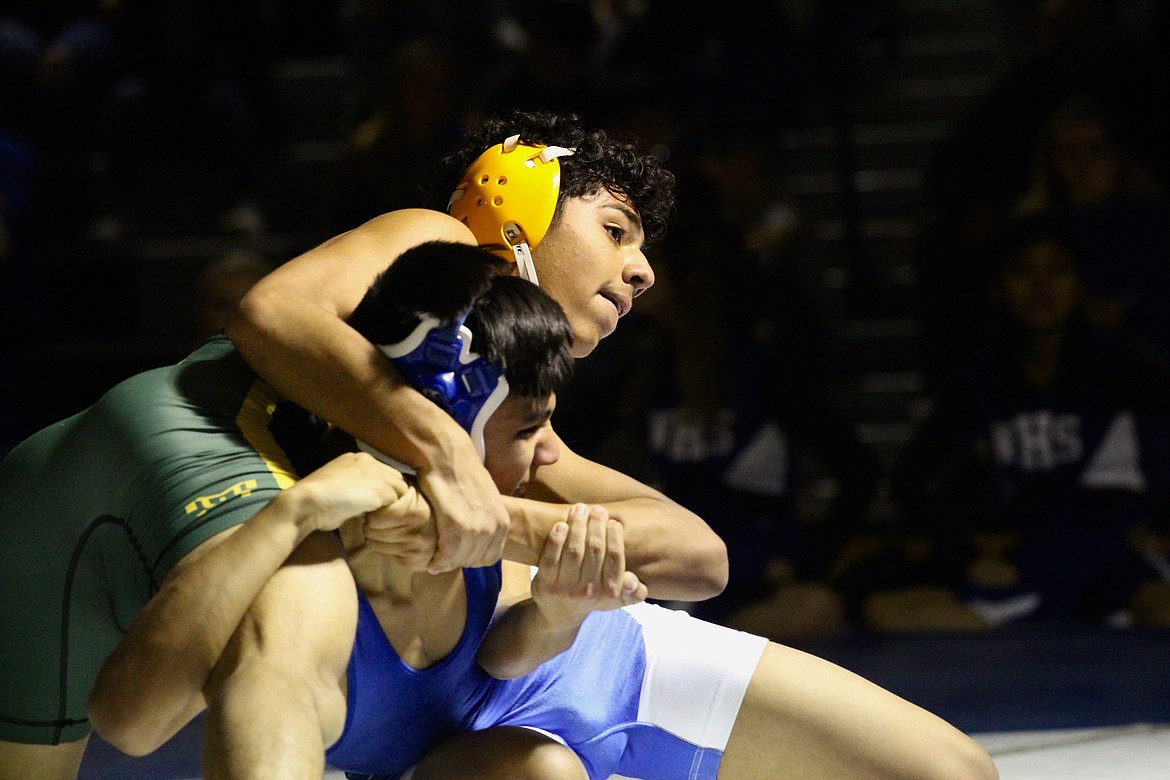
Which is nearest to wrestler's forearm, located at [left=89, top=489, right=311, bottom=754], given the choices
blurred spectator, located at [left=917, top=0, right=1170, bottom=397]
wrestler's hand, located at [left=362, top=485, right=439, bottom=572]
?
wrestler's hand, located at [left=362, top=485, right=439, bottom=572]

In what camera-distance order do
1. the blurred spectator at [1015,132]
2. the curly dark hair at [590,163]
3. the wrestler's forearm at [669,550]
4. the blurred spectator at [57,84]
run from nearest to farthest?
the wrestler's forearm at [669,550] < the curly dark hair at [590,163] < the blurred spectator at [1015,132] < the blurred spectator at [57,84]

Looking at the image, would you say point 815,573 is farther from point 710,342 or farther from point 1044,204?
point 1044,204

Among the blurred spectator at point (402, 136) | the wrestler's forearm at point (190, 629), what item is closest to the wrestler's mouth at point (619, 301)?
the wrestler's forearm at point (190, 629)

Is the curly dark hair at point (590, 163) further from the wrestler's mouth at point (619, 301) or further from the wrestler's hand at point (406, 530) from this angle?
the wrestler's hand at point (406, 530)

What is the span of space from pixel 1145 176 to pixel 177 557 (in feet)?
12.7

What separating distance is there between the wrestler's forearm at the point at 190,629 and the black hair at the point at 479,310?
12.4 inches

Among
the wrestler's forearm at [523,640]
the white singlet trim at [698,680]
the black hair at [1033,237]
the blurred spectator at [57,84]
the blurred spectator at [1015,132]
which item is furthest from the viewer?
the blurred spectator at [57,84]

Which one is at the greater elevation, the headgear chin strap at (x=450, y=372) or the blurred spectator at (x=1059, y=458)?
the headgear chin strap at (x=450, y=372)

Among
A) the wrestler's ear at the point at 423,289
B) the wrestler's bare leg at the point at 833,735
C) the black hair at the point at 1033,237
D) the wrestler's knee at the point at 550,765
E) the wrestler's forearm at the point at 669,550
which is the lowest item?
the wrestler's bare leg at the point at 833,735

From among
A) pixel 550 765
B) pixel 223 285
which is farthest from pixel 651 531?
pixel 223 285

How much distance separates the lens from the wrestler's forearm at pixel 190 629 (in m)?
1.67

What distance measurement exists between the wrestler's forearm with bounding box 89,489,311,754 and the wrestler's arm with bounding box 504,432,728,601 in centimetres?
40

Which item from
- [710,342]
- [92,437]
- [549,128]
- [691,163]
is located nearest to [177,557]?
[92,437]

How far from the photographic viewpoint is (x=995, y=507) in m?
4.69
